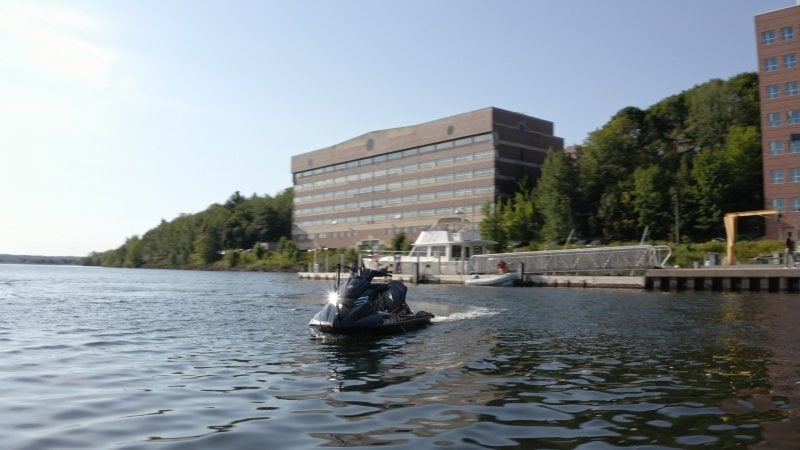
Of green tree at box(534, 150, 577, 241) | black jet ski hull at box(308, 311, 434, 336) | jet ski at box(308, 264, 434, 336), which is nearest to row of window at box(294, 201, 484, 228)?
green tree at box(534, 150, 577, 241)

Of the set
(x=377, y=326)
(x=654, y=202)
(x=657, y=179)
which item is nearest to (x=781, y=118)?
(x=657, y=179)

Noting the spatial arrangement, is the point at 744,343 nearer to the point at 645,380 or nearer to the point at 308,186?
the point at 645,380

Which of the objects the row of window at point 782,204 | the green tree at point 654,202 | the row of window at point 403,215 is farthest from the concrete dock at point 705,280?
the row of window at point 403,215

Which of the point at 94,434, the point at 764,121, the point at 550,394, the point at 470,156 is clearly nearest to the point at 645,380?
the point at 550,394

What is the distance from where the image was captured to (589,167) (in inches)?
4102

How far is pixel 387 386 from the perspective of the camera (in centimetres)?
1392

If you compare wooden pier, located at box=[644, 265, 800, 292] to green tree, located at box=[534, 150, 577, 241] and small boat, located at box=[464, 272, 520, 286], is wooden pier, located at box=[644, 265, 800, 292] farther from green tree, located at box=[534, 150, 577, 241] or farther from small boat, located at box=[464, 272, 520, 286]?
green tree, located at box=[534, 150, 577, 241]

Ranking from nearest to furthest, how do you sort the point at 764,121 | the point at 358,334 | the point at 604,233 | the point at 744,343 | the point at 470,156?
the point at 744,343
the point at 358,334
the point at 764,121
the point at 604,233
the point at 470,156

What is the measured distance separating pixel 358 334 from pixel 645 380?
11.4 metres

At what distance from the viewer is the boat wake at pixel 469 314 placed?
30.3m

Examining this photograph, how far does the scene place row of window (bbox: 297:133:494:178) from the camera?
118688 mm

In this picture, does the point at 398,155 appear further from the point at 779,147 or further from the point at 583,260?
the point at 583,260

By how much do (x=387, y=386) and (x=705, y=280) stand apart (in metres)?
46.1

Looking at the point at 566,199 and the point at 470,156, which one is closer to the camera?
the point at 566,199
